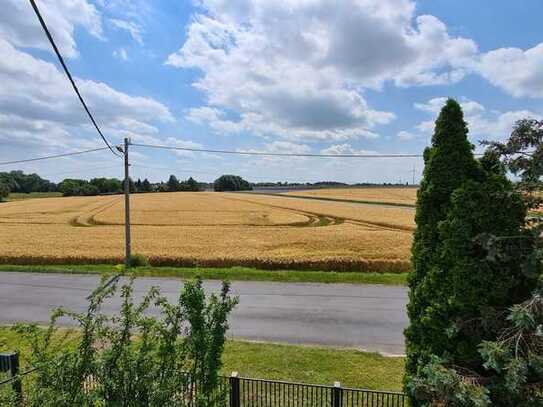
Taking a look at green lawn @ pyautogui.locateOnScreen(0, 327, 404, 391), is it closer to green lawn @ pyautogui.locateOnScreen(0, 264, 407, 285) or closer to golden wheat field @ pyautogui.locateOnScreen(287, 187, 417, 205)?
green lawn @ pyautogui.locateOnScreen(0, 264, 407, 285)

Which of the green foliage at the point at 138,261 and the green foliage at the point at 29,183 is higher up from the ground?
the green foliage at the point at 29,183

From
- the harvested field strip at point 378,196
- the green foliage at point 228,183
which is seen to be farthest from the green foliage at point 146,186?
the harvested field strip at point 378,196

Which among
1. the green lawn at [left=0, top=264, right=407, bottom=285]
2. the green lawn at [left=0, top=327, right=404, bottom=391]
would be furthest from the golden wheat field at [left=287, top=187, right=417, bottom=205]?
the green lawn at [left=0, top=327, right=404, bottom=391]

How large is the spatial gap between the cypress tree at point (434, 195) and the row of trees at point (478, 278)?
0.05 ft

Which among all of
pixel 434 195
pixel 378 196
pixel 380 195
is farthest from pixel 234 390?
pixel 380 195

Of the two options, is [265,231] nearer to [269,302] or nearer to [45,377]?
[269,302]

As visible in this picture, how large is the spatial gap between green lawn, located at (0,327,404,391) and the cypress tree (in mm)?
2582

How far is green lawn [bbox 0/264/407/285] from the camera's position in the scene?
17.0 metres

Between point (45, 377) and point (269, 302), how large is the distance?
10390 millimetres

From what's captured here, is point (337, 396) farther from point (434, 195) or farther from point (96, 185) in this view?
point (96, 185)

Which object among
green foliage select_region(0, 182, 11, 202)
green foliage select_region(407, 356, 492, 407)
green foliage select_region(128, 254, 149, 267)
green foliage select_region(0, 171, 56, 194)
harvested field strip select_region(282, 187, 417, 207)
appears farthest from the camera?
green foliage select_region(0, 171, 56, 194)

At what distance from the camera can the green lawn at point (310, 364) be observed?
304 inches

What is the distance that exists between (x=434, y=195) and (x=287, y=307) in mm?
8909

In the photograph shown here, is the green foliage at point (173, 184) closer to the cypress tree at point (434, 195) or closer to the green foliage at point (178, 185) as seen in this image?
the green foliage at point (178, 185)
